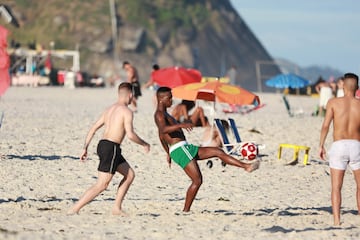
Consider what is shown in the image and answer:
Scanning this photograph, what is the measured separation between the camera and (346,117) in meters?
9.91

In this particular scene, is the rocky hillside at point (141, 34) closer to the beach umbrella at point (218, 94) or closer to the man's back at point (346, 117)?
the beach umbrella at point (218, 94)

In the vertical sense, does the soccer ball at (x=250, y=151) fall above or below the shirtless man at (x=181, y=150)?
below

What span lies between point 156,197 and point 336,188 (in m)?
2.66

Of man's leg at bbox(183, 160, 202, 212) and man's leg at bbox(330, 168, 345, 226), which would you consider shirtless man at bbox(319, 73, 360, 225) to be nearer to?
man's leg at bbox(330, 168, 345, 226)

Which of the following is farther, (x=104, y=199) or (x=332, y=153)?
(x=104, y=199)

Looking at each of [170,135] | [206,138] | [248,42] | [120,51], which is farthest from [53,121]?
[248,42]

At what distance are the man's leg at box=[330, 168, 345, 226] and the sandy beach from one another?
0.50 ft

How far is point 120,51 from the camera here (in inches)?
3684

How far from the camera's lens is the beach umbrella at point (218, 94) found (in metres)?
15.7

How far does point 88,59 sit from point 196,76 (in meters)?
71.0

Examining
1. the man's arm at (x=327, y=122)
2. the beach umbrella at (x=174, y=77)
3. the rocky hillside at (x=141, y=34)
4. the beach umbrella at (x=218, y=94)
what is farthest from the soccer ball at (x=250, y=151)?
the rocky hillside at (x=141, y=34)

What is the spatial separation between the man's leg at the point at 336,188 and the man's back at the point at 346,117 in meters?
0.34

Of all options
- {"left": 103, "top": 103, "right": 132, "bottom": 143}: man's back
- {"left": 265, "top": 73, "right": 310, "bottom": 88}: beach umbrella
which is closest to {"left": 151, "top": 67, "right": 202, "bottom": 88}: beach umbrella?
{"left": 265, "top": 73, "right": 310, "bottom": 88}: beach umbrella

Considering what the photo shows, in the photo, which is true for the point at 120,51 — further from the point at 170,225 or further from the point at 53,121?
the point at 170,225
